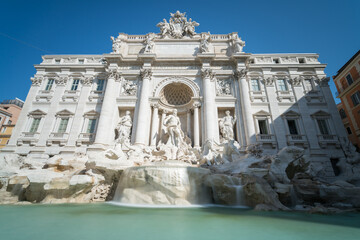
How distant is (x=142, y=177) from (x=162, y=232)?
159 inches

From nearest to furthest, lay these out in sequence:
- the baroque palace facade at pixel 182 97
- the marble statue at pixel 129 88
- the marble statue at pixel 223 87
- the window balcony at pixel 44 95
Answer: the baroque palace facade at pixel 182 97, the marble statue at pixel 223 87, the marble statue at pixel 129 88, the window balcony at pixel 44 95

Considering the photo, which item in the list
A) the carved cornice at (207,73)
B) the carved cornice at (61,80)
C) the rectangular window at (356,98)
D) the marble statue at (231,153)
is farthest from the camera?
the rectangular window at (356,98)

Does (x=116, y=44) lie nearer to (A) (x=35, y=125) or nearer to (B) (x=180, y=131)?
(A) (x=35, y=125)

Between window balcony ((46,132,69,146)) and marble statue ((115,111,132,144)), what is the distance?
4.80 metres

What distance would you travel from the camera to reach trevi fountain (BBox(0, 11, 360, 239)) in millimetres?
6926

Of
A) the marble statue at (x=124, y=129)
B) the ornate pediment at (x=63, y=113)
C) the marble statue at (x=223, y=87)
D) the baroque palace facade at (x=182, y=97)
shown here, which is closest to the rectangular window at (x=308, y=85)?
the baroque palace facade at (x=182, y=97)

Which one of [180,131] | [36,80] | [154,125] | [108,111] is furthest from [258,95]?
[36,80]

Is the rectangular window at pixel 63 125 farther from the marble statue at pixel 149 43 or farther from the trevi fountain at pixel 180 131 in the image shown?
the marble statue at pixel 149 43

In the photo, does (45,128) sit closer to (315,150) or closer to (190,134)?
(190,134)

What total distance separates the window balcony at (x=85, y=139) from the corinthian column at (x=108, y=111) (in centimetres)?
125

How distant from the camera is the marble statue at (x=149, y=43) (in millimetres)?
17712

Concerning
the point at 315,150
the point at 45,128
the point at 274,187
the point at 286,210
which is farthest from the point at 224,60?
the point at 45,128

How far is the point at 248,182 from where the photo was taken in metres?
6.39

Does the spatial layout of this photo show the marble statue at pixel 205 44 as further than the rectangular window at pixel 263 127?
Yes
